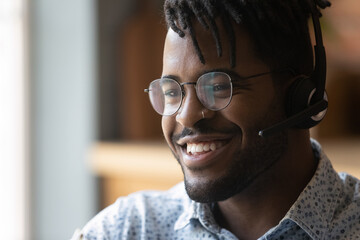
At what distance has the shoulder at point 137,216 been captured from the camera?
4.59 feet

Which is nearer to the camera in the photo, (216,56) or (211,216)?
(216,56)

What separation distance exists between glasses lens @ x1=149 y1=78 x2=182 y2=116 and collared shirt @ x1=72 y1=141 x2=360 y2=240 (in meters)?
0.23

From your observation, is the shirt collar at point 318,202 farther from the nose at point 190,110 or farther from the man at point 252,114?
the nose at point 190,110

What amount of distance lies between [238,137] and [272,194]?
0.52 ft

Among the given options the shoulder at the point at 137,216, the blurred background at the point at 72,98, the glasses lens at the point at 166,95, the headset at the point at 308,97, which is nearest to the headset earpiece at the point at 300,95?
the headset at the point at 308,97

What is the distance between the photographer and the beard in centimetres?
123

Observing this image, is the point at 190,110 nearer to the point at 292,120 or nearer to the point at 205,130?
the point at 205,130

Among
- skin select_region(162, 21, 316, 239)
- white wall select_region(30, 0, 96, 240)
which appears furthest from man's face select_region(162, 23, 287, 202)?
white wall select_region(30, 0, 96, 240)

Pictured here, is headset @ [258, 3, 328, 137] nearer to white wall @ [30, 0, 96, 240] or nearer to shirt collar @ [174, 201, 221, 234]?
shirt collar @ [174, 201, 221, 234]

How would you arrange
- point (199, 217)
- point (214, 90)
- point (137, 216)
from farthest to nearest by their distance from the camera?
point (137, 216) → point (199, 217) → point (214, 90)

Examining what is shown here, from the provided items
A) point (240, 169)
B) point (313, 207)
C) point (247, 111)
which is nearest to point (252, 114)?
point (247, 111)

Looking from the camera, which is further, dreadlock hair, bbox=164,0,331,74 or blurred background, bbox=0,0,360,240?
blurred background, bbox=0,0,360,240

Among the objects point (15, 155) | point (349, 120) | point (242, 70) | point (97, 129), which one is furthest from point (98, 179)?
point (242, 70)

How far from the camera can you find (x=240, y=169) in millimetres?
1232
